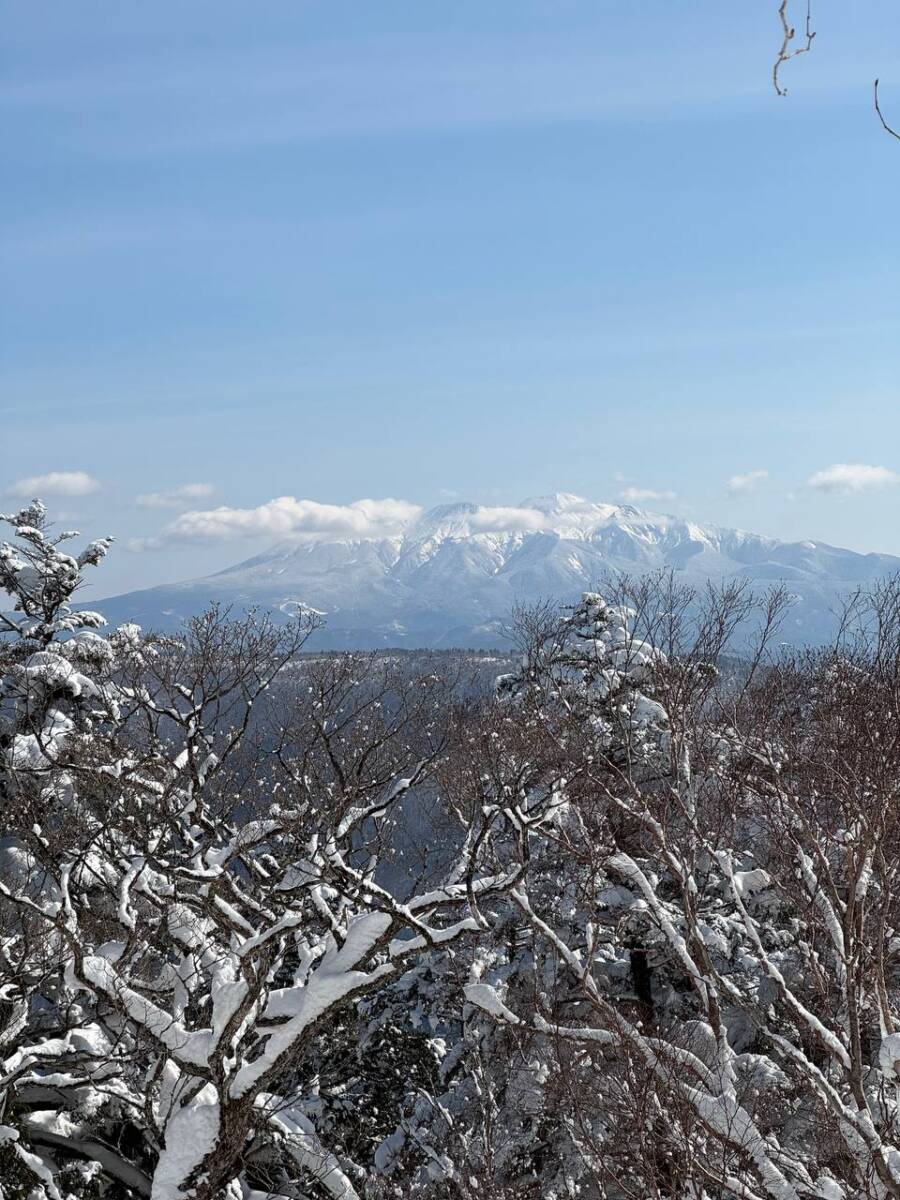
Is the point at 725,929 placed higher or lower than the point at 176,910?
lower

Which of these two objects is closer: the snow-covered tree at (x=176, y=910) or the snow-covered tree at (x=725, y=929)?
the snow-covered tree at (x=725, y=929)

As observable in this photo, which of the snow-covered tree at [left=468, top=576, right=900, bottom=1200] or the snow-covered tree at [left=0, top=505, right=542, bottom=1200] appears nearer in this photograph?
the snow-covered tree at [left=468, top=576, right=900, bottom=1200]

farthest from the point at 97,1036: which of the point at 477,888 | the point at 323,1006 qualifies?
the point at 477,888

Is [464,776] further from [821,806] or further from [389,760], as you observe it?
[821,806]

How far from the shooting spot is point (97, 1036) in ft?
44.8

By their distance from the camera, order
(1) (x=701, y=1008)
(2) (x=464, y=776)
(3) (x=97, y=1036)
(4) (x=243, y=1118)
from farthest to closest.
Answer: (1) (x=701, y=1008)
(2) (x=464, y=776)
(3) (x=97, y=1036)
(4) (x=243, y=1118)

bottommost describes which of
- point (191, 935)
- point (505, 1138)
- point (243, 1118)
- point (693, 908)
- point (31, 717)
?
point (505, 1138)

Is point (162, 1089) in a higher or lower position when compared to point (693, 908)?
lower

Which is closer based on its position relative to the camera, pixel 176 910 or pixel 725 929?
pixel 176 910

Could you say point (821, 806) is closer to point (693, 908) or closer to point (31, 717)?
point (693, 908)

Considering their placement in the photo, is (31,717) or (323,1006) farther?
(31,717)

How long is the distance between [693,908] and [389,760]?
8.77 metres

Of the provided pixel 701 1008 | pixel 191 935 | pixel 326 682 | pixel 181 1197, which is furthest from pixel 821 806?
pixel 181 1197

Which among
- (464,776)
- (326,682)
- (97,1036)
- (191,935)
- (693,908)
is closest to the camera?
(693,908)
